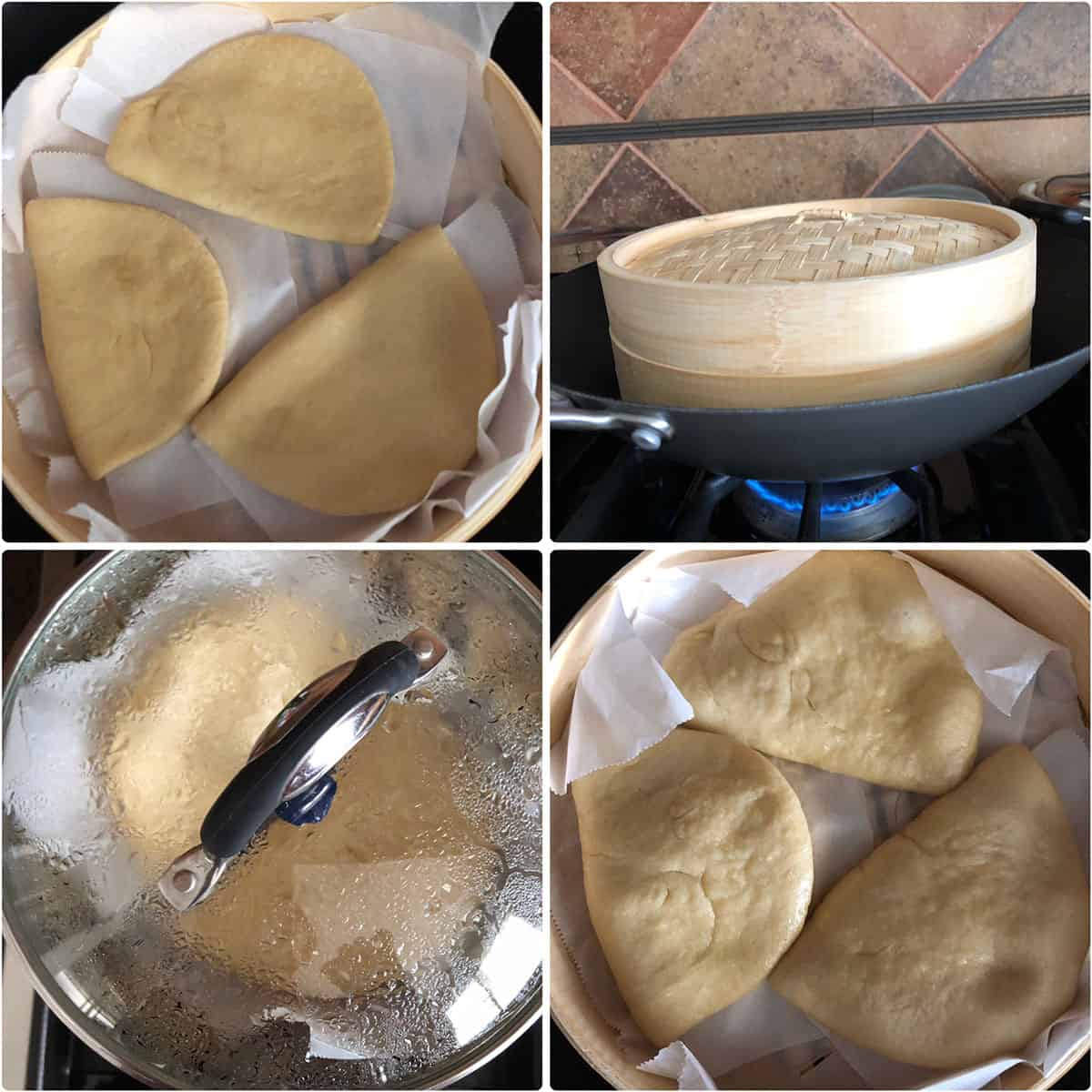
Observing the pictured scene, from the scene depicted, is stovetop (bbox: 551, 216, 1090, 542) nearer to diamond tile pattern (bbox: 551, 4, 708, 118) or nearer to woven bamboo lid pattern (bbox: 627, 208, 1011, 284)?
woven bamboo lid pattern (bbox: 627, 208, 1011, 284)

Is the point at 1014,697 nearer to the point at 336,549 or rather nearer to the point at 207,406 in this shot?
the point at 336,549

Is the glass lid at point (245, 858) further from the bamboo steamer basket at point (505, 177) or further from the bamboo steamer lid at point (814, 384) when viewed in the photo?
the bamboo steamer lid at point (814, 384)

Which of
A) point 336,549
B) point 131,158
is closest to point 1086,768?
point 336,549

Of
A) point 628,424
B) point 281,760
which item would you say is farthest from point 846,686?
point 281,760

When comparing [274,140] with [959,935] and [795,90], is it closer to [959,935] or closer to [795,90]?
[795,90]

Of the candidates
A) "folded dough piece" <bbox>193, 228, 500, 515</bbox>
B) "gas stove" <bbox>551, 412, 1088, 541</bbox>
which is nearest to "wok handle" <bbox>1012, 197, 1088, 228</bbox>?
"gas stove" <bbox>551, 412, 1088, 541</bbox>

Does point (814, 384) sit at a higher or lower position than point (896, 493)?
higher
